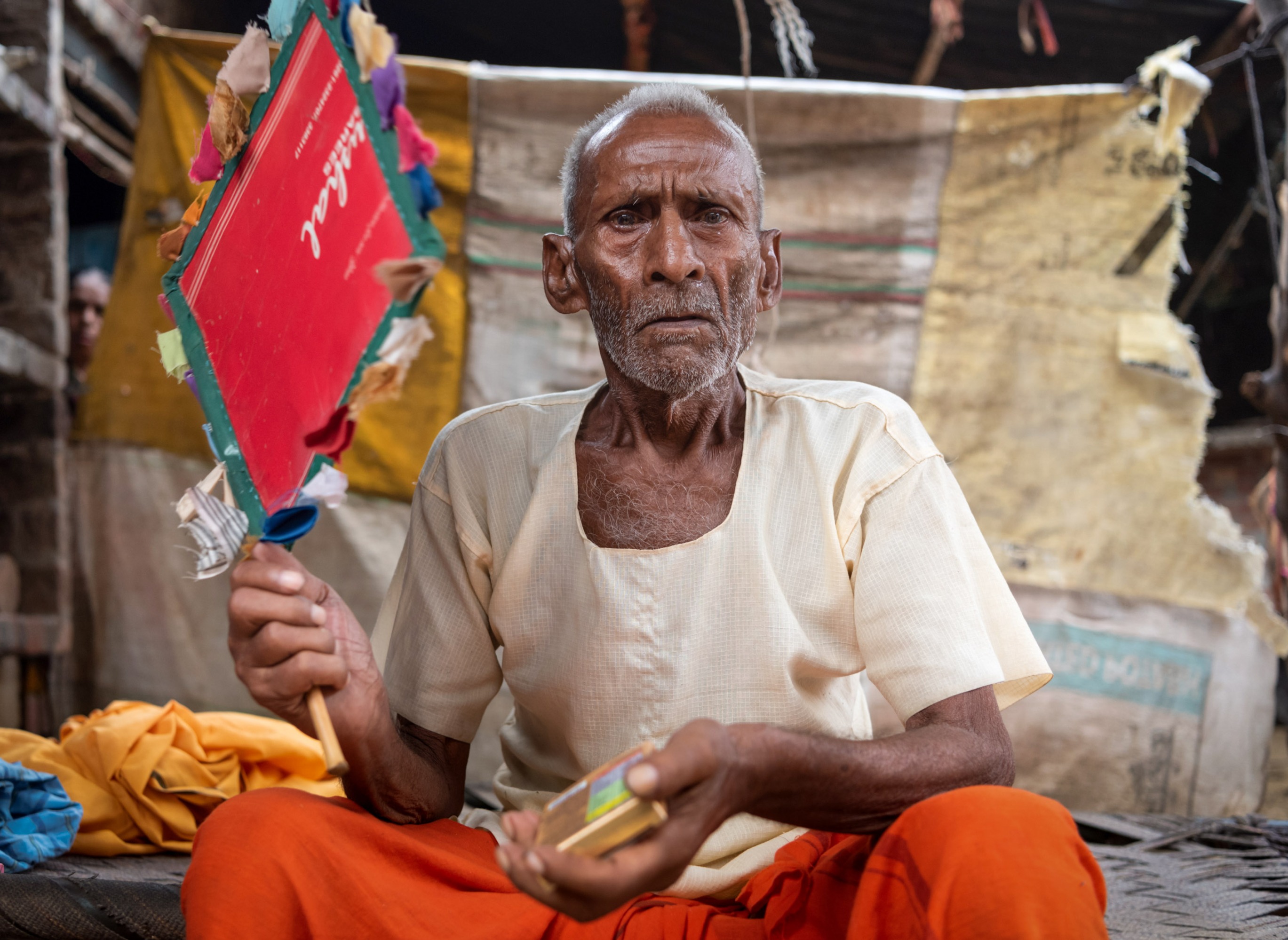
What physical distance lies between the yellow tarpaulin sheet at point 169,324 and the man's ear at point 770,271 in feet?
6.01

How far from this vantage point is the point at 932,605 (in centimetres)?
143

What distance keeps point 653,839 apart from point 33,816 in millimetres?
1765

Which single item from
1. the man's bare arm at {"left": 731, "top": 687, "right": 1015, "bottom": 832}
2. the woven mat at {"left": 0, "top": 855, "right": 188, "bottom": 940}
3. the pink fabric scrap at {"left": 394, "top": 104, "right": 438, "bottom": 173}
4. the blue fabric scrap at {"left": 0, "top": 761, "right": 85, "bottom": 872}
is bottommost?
the blue fabric scrap at {"left": 0, "top": 761, "right": 85, "bottom": 872}

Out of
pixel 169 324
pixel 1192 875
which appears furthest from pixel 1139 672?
pixel 169 324

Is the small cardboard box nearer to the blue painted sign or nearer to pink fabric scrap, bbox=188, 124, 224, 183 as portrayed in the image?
pink fabric scrap, bbox=188, 124, 224, 183

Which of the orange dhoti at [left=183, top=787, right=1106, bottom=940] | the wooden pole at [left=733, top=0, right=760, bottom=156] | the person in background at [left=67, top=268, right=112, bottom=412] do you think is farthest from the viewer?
the person in background at [left=67, top=268, right=112, bottom=412]

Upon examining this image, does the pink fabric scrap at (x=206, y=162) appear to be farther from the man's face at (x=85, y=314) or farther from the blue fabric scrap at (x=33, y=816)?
the man's face at (x=85, y=314)

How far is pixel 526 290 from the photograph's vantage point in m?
3.55

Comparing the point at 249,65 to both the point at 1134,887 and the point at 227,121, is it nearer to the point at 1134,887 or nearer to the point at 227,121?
the point at 227,121

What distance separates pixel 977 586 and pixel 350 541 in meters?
2.45

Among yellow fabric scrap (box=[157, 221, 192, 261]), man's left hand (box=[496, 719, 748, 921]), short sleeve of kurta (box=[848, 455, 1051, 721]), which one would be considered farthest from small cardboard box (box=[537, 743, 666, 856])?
yellow fabric scrap (box=[157, 221, 192, 261])

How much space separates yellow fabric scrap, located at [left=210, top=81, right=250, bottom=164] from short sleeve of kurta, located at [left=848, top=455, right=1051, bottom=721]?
3.21 feet

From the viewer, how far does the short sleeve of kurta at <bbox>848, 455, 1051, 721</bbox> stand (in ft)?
4.59

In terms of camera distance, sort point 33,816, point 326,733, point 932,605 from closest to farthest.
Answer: point 326,733 → point 932,605 → point 33,816
